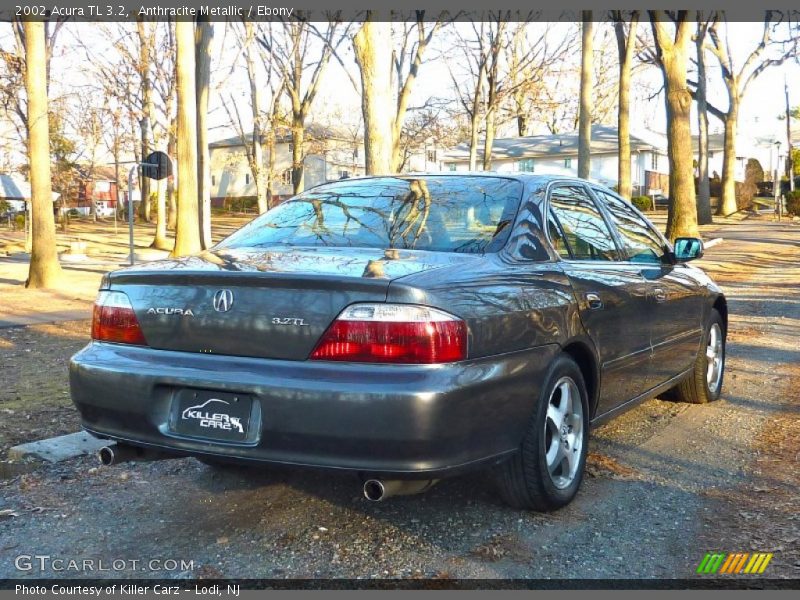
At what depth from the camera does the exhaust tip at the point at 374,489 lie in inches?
129

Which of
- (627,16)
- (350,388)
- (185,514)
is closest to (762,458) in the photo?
(350,388)

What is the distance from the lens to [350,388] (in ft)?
10.7

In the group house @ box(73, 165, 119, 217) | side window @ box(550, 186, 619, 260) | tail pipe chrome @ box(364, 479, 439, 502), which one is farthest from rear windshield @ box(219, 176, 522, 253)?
house @ box(73, 165, 119, 217)

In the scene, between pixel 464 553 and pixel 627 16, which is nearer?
pixel 464 553

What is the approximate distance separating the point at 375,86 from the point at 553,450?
8987 mm

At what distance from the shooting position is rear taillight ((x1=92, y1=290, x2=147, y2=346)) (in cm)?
382

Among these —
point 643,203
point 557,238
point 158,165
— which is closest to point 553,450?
point 557,238

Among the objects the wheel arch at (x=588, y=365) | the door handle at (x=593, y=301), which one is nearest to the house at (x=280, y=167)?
the door handle at (x=593, y=301)

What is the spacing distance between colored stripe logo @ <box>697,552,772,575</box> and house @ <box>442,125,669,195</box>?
178 feet

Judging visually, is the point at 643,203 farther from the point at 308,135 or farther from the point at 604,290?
the point at 604,290

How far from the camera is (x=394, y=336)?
A: 3.30m

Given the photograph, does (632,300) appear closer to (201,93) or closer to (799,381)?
(799,381)

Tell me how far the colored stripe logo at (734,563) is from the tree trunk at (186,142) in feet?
50.9

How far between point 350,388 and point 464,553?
0.91 metres
